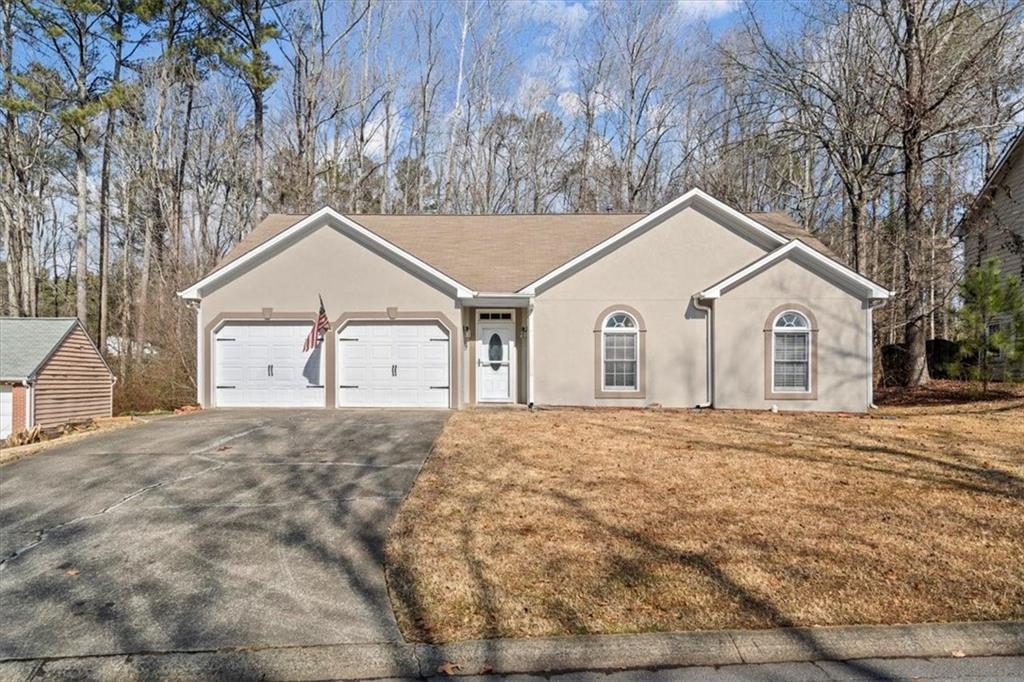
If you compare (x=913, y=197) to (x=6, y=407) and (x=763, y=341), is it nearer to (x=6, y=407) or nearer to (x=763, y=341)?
(x=763, y=341)

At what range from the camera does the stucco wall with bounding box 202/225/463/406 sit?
1333 centimetres

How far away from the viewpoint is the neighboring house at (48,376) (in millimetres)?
13320

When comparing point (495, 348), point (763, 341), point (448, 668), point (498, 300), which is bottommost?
point (448, 668)

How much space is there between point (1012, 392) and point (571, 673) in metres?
15.7

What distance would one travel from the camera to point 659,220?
547 inches

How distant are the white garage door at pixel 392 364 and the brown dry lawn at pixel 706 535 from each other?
4.12 metres

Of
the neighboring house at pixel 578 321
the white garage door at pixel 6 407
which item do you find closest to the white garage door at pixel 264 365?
the neighboring house at pixel 578 321

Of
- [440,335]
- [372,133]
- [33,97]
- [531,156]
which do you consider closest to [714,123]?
[531,156]

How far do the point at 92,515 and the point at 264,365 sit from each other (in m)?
7.61

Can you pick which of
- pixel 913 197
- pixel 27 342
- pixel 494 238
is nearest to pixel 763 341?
pixel 913 197

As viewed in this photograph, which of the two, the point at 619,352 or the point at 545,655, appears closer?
the point at 545,655

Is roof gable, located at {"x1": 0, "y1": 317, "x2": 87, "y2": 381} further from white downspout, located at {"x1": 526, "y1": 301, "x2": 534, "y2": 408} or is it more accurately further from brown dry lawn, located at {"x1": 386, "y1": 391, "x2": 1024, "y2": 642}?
white downspout, located at {"x1": 526, "y1": 301, "x2": 534, "y2": 408}

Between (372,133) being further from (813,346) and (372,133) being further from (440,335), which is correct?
(813,346)

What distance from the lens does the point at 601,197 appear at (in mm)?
28906
